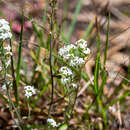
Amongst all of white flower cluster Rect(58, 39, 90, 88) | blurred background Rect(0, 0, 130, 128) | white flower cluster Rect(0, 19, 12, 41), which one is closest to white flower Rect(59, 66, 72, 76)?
white flower cluster Rect(58, 39, 90, 88)

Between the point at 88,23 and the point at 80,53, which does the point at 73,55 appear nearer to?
the point at 80,53

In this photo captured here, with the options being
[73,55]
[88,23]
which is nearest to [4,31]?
[73,55]

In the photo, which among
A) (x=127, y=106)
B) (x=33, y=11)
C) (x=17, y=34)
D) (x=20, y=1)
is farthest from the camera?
(x=20, y=1)

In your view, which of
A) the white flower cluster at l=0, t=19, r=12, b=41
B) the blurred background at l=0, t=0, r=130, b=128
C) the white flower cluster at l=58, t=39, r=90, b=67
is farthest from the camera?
the blurred background at l=0, t=0, r=130, b=128

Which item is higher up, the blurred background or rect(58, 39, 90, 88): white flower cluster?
the blurred background

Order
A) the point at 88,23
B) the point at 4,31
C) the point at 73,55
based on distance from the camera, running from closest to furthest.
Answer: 1. the point at 4,31
2. the point at 73,55
3. the point at 88,23

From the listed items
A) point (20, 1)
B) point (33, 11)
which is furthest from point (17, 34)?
point (20, 1)

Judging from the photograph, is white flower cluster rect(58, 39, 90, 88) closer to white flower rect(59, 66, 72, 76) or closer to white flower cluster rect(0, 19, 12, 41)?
white flower rect(59, 66, 72, 76)

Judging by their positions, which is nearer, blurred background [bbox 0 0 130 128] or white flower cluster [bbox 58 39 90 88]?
white flower cluster [bbox 58 39 90 88]

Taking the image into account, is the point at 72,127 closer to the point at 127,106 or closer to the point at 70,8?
the point at 127,106

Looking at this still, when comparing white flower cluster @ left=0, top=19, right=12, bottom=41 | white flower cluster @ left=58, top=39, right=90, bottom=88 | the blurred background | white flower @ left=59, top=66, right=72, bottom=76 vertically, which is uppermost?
the blurred background

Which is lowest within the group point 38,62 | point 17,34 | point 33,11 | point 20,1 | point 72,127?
point 72,127
